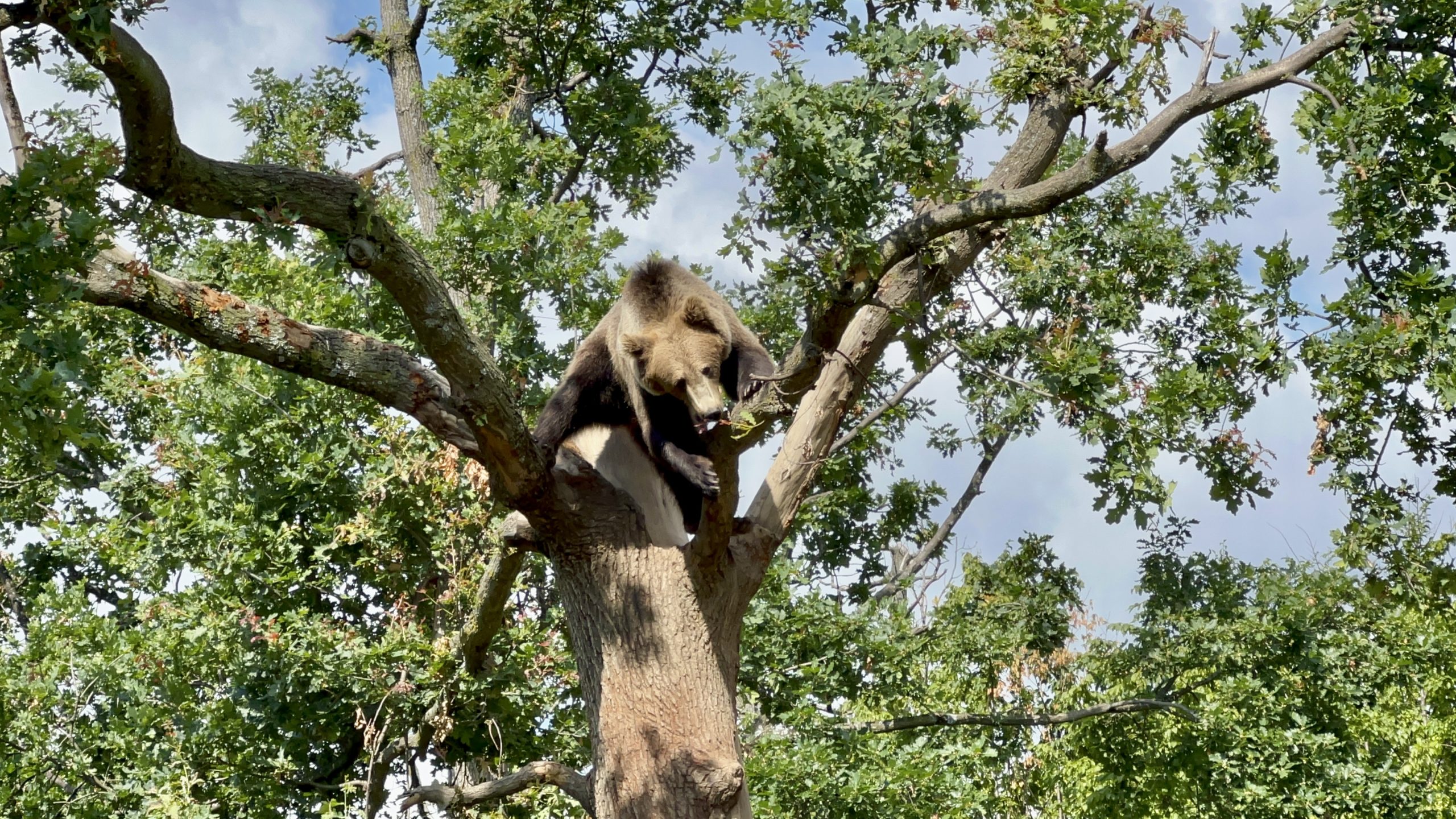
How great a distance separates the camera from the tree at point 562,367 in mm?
4316

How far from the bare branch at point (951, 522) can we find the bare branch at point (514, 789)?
577 centimetres

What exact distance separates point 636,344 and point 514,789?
214 centimetres

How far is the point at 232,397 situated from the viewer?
296 inches

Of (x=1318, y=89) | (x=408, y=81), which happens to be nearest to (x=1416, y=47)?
(x=1318, y=89)

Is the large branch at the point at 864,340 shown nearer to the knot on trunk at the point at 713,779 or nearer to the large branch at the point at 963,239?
the large branch at the point at 963,239

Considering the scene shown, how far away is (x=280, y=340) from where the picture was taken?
14.4 ft

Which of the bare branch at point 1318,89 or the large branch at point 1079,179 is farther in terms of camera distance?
the bare branch at point 1318,89

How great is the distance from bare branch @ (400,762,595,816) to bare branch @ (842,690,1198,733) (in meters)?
3.32

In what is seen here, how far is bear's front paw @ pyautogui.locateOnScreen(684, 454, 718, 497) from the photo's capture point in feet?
15.6

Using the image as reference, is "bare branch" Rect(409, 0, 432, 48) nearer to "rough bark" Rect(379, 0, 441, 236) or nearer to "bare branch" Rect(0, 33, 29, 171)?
"rough bark" Rect(379, 0, 441, 236)

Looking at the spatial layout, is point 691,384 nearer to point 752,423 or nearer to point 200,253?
point 752,423

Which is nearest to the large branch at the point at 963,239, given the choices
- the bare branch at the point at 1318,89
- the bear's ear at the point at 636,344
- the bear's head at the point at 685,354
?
the bare branch at the point at 1318,89

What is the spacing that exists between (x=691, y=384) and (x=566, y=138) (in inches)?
209

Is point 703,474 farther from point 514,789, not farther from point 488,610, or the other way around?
point 514,789
